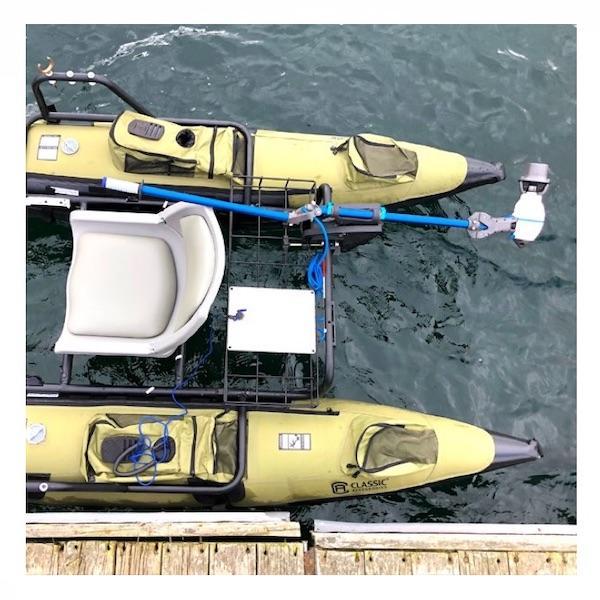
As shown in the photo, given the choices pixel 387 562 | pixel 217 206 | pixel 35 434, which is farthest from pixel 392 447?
pixel 35 434

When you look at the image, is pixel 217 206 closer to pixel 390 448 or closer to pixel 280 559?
pixel 390 448

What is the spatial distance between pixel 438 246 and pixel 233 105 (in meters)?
2.53

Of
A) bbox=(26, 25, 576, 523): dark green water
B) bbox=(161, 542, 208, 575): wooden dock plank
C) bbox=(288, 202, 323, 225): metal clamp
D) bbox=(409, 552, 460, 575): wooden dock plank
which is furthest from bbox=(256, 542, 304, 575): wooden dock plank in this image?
bbox=(288, 202, 323, 225): metal clamp

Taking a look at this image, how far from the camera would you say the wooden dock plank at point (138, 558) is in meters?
3.67

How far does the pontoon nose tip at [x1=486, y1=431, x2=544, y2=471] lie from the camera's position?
4676mm

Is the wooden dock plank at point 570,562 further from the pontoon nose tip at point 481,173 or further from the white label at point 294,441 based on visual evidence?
the pontoon nose tip at point 481,173

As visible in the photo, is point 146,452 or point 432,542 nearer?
point 432,542

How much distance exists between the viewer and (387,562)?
3.84 metres

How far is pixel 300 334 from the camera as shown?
167 inches

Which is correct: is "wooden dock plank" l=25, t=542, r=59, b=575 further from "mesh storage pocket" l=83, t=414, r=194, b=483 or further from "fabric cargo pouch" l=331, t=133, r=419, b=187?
"fabric cargo pouch" l=331, t=133, r=419, b=187

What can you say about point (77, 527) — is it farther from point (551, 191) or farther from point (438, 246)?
point (551, 191)

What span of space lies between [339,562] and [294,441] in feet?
3.14

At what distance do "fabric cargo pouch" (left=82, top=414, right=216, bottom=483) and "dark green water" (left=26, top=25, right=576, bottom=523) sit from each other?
3.04 feet

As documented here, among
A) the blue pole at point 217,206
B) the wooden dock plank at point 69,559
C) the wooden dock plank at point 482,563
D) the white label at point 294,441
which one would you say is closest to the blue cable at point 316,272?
the blue pole at point 217,206
